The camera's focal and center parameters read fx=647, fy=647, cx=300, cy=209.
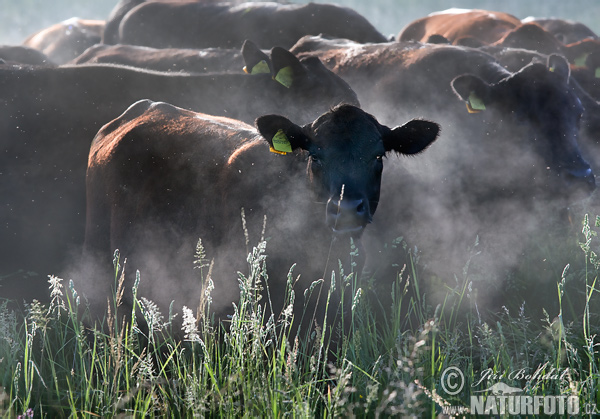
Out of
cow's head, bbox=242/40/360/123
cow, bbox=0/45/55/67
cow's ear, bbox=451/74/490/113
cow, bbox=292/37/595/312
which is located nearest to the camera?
cow, bbox=292/37/595/312

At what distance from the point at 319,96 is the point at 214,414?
15.4ft

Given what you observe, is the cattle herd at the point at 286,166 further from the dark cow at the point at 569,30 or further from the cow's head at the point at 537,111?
the dark cow at the point at 569,30

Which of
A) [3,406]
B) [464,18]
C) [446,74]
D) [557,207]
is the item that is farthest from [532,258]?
[464,18]

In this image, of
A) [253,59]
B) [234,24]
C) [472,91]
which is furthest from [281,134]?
[234,24]

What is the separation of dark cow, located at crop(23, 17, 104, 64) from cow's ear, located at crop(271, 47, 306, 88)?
932 cm

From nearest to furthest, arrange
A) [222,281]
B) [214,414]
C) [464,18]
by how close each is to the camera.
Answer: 1. [214,414]
2. [222,281]
3. [464,18]

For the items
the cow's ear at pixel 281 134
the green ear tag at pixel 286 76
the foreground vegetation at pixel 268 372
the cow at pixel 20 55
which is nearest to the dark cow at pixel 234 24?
the cow at pixel 20 55

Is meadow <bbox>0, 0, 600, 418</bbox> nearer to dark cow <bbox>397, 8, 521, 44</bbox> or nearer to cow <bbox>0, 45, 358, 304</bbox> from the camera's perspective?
cow <bbox>0, 45, 358, 304</bbox>

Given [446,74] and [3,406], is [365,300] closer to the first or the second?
[3,406]

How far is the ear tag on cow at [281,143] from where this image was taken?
4.29 meters

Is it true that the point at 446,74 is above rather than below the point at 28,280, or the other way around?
above

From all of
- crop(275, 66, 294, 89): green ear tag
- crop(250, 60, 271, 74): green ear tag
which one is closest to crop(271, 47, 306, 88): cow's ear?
crop(275, 66, 294, 89): green ear tag

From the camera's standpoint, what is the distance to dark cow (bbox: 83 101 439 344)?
4.25 metres

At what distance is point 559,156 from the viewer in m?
5.97
